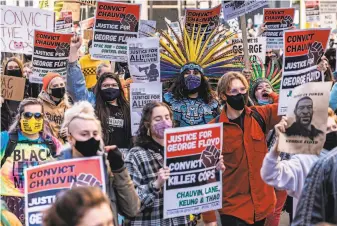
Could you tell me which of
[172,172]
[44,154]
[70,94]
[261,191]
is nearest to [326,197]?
[172,172]

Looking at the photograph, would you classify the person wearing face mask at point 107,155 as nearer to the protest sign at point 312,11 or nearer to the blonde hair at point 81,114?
the blonde hair at point 81,114

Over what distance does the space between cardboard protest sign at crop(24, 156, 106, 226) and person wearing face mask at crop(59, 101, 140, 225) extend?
54 mm

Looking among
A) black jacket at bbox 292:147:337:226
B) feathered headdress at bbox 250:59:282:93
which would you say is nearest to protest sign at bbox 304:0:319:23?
feathered headdress at bbox 250:59:282:93

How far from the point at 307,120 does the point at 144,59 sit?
3975 mm

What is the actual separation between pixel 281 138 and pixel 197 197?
4.09 feet

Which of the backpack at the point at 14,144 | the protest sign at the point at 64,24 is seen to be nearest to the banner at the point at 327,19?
the protest sign at the point at 64,24

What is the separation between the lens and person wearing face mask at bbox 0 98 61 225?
5.82 m

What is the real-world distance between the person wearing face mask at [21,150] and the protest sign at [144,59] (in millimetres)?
1952

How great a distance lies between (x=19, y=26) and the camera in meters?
9.70

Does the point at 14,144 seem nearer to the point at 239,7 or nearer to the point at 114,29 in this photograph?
the point at 114,29

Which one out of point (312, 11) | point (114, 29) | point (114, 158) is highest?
point (312, 11)

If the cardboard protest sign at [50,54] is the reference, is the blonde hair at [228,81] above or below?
below

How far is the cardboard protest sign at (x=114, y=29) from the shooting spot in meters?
8.91

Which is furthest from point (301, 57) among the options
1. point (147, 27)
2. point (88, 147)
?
point (147, 27)
